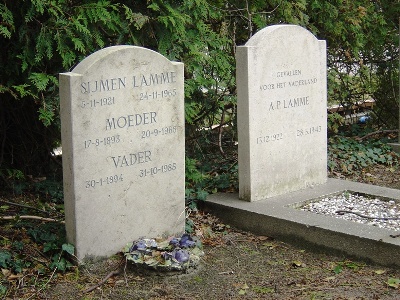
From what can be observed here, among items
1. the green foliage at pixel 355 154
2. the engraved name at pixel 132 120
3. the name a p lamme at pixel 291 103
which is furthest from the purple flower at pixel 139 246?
the green foliage at pixel 355 154

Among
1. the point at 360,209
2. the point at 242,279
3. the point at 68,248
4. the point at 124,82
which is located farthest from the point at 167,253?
the point at 360,209

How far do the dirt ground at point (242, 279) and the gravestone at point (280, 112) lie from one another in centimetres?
92

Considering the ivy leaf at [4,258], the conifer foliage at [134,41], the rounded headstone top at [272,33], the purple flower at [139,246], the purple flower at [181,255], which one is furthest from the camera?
the rounded headstone top at [272,33]

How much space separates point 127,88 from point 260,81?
1.54 meters

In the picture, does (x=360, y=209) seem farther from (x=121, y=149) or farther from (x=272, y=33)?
(x=121, y=149)

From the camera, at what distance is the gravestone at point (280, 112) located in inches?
266

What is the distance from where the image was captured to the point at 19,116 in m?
7.38

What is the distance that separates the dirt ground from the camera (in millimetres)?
5227

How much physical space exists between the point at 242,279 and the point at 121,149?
Result: 1283 mm

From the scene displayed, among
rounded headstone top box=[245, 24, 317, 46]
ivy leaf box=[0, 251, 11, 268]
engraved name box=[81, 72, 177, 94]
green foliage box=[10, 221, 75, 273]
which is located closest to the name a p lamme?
rounded headstone top box=[245, 24, 317, 46]

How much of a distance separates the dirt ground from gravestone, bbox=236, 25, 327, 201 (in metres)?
0.92

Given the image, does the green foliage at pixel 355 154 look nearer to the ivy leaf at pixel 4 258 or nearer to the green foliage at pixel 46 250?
the green foliage at pixel 46 250

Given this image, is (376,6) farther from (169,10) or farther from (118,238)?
(118,238)

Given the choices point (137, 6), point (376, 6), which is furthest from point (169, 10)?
point (376, 6)
